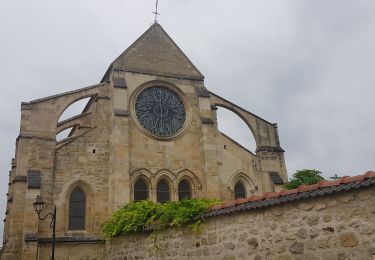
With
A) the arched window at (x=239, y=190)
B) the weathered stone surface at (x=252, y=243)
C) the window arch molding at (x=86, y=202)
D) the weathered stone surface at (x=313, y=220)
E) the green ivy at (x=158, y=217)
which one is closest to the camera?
the weathered stone surface at (x=313, y=220)

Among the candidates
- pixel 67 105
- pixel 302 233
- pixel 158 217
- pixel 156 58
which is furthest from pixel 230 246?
pixel 156 58

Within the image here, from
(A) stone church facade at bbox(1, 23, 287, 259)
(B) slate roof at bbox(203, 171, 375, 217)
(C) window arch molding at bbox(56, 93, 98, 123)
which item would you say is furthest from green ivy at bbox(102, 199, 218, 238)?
(C) window arch molding at bbox(56, 93, 98, 123)

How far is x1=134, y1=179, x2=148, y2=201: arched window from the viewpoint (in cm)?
2155

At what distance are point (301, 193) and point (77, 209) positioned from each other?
1551 cm

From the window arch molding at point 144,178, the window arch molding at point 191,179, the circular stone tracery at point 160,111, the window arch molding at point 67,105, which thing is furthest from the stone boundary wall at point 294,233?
the window arch molding at point 67,105

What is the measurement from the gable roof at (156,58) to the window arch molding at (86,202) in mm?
7014

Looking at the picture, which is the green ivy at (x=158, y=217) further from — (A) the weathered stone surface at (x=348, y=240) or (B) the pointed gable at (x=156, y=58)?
(B) the pointed gable at (x=156, y=58)

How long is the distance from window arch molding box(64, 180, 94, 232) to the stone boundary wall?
10608 mm

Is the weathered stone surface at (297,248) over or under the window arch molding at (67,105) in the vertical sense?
under

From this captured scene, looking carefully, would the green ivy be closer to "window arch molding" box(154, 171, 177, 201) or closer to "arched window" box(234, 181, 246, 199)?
"window arch molding" box(154, 171, 177, 201)

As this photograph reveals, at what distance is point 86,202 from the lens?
20.8m

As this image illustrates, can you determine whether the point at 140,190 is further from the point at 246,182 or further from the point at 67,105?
the point at 246,182

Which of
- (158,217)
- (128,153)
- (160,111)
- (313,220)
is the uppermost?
(160,111)

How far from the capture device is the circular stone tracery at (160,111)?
76.9 feet
